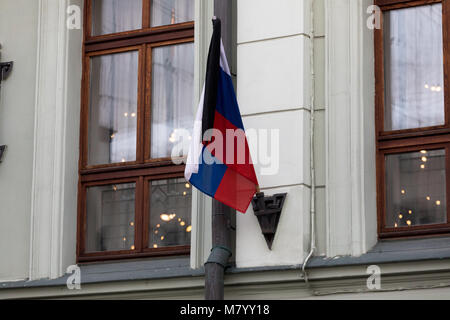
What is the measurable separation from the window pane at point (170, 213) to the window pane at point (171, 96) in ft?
1.08

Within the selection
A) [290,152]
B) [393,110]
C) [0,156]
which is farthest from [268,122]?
[0,156]

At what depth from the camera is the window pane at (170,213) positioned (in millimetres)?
11898

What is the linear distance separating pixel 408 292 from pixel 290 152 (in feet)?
5.40

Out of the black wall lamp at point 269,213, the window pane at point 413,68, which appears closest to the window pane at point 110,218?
the black wall lamp at point 269,213

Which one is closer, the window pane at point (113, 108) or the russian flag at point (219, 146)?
the russian flag at point (219, 146)

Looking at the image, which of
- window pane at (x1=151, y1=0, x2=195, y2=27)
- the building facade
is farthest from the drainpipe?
window pane at (x1=151, y1=0, x2=195, y2=27)

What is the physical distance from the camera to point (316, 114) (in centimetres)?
1130

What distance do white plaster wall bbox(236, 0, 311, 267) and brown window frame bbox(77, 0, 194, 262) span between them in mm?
856

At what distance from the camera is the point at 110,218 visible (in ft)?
40.4

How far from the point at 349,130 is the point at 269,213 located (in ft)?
3.31

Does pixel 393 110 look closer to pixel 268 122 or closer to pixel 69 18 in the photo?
pixel 268 122

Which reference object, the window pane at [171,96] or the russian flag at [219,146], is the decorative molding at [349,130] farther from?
the window pane at [171,96]

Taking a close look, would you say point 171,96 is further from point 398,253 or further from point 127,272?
point 398,253

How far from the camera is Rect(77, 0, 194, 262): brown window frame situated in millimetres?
12070
